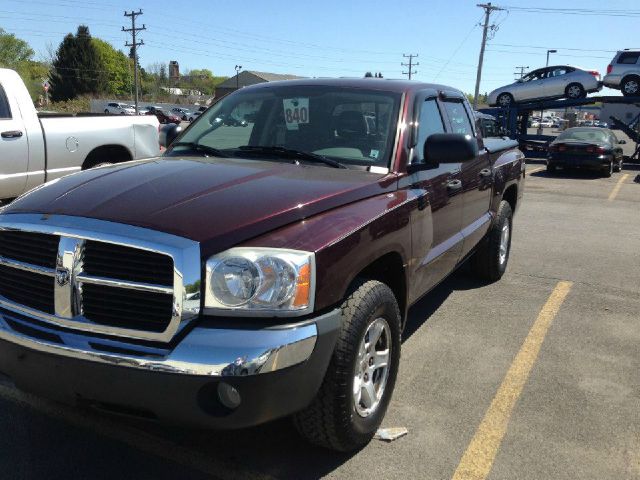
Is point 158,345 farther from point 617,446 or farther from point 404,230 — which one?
point 617,446

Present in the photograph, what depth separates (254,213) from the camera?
8.04 ft

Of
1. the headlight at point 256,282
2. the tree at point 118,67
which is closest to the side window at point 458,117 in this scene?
the headlight at point 256,282

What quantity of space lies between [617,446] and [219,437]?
80.2 inches

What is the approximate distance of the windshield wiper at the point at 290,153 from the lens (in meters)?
3.36

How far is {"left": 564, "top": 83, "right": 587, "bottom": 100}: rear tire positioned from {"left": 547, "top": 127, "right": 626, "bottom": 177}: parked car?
7.16 m

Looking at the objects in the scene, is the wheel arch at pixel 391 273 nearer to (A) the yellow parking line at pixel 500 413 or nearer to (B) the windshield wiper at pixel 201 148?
(A) the yellow parking line at pixel 500 413

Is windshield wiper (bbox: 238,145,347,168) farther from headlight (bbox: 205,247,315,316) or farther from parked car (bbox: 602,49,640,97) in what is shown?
parked car (bbox: 602,49,640,97)

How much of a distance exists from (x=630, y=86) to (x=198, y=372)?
25.7 metres

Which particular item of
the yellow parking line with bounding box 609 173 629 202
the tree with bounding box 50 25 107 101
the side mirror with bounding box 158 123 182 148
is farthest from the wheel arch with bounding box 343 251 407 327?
the tree with bounding box 50 25 107 101

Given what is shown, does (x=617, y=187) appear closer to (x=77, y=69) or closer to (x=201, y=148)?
(x=201, y=148)

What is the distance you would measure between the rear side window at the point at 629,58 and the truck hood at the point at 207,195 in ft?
80.2

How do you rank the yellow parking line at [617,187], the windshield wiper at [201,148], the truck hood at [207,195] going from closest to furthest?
the truck hood at [207,195], the windshield wiper at [201,148], the yellow parking line at [617,187]

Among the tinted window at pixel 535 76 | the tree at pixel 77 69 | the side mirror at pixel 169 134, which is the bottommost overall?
the side mirror at pixel 169 134

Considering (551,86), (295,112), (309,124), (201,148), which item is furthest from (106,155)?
(551,86)
